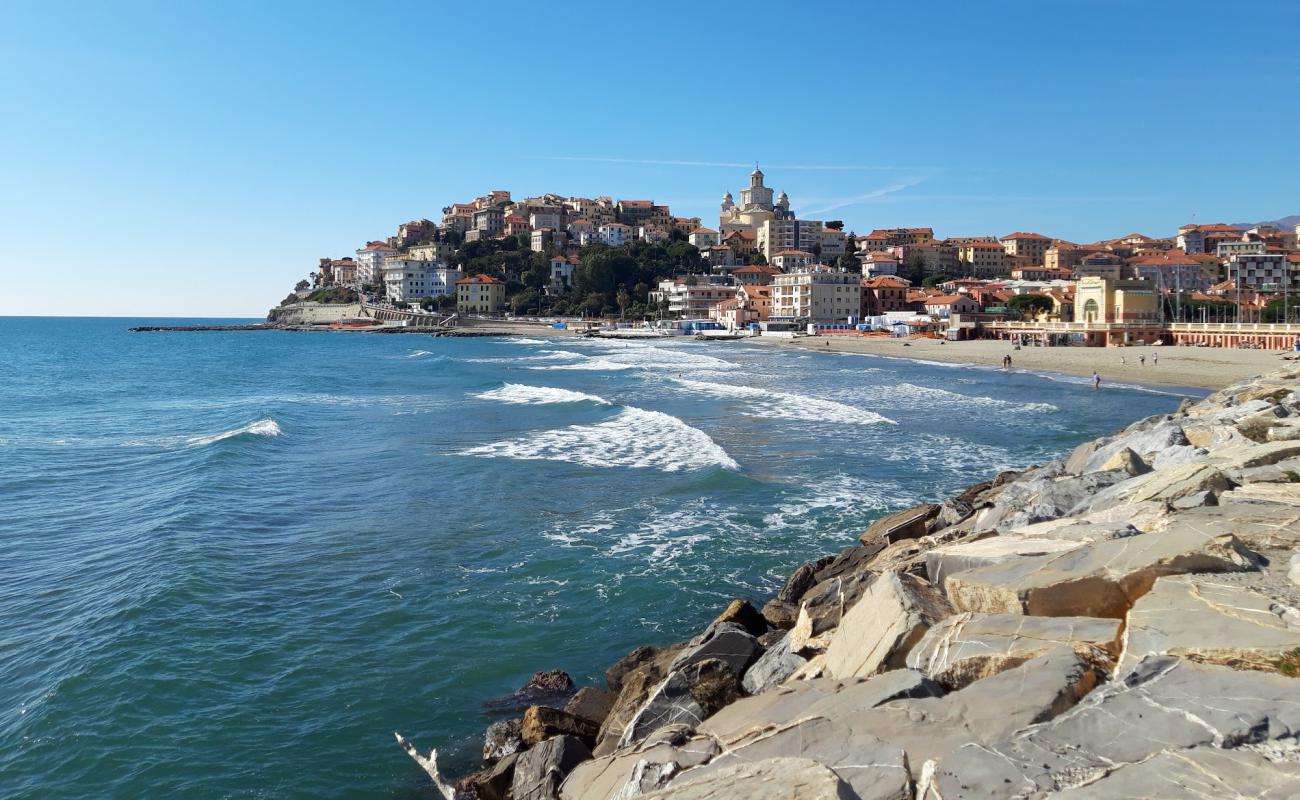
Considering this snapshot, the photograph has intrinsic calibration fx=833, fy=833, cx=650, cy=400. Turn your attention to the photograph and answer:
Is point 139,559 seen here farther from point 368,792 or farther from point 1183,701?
point 1183,701

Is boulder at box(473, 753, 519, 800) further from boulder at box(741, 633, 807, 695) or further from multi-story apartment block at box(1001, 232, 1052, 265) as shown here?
multi-story apartment block at box(1001, 232, 1052, 265)

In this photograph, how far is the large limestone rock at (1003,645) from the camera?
517 cm

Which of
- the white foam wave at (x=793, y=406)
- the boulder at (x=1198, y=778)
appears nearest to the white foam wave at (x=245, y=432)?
the white foam wave at (x=793, y=406)

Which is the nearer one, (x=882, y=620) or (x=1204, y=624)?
(x=1204, y=624)

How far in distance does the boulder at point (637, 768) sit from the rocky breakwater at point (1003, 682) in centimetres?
2

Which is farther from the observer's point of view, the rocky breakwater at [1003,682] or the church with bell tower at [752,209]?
the church with bell tower at [752,209]

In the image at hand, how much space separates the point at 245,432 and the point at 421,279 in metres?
134

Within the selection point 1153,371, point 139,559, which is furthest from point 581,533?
point 1153,371

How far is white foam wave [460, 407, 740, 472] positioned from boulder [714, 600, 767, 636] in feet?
30.7

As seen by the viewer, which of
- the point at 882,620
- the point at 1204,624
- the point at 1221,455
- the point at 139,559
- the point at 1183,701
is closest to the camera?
the point at 1183,701

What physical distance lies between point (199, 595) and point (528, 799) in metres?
6.93

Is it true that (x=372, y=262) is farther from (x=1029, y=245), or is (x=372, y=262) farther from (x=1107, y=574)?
(x=1107, y=574)

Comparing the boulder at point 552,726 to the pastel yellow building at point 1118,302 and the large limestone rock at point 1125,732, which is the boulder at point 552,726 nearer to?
the large limestone rock at point 1125,732

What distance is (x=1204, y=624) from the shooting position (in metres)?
4.90
